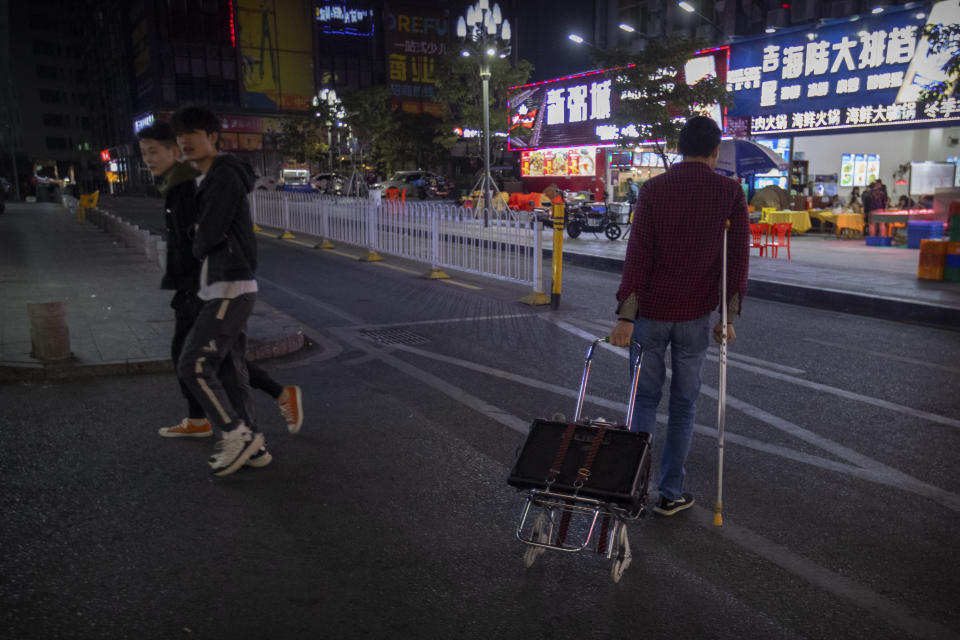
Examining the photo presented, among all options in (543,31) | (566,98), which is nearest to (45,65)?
(543,31)

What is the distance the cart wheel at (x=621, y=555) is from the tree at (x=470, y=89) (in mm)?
23224

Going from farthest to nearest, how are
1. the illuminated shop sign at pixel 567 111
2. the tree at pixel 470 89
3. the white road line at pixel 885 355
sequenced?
1. the illuminated shop sign at pixel 567 111
2. the tree at pixel 470 89
3. the white road line at pixel 885 355

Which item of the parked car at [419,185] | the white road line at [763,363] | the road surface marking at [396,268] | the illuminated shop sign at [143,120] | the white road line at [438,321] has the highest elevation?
the illuminated shop sign at [143,120]

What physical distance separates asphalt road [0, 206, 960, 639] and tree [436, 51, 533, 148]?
65.7 ft

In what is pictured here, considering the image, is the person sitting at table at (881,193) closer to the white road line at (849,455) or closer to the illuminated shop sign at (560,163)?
the illuminated shop sign at (560,163)

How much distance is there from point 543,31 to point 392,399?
175 feet

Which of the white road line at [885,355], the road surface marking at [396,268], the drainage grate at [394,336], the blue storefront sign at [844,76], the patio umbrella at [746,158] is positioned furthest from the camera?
the blue storefront sign at [844,76]

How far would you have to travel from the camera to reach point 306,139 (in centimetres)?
4794

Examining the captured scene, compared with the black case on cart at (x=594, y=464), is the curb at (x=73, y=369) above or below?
below

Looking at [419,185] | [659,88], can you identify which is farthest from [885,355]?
[419,185]

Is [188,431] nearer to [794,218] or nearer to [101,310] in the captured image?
[101,310]

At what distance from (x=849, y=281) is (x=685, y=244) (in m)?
9.41

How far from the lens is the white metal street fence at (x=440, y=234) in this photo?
10833 millimetres

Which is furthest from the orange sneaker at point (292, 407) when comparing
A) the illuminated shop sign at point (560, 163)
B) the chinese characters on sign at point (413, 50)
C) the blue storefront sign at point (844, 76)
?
the chinese characters on sign at point (413, 50)
